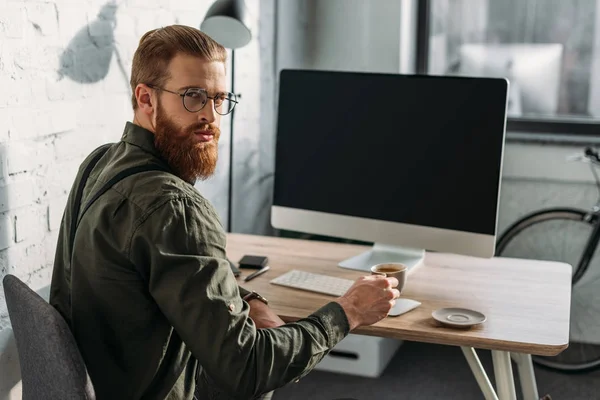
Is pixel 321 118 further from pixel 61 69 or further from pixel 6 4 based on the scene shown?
pixel 6 4

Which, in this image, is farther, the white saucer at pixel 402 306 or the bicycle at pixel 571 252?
the bicycle at pixel 571 252

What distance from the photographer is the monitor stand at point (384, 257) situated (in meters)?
2.19

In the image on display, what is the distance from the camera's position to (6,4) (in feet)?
Result: 5.68

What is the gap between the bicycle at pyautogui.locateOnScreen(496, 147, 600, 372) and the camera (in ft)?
10.7

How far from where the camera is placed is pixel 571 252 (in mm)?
3344

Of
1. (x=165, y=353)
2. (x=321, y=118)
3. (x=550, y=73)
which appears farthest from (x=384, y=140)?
(x=550, y=73)

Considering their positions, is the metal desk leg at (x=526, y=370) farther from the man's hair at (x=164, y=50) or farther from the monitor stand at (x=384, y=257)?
the man's hair at (x=164, y=50)

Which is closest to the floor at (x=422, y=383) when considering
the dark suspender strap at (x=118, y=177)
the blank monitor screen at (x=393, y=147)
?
the blank monitor screen at (x=393, y=147)

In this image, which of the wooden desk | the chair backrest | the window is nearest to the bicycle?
the window

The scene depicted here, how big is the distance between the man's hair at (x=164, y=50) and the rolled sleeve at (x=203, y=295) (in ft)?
0.82

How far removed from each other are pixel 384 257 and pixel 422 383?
93cm

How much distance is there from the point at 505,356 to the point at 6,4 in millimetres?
1307

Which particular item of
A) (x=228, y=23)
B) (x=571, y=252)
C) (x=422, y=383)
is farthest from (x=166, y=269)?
(x=571, y=252)

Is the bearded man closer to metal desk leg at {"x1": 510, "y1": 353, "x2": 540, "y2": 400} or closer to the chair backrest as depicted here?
the chair backrest
